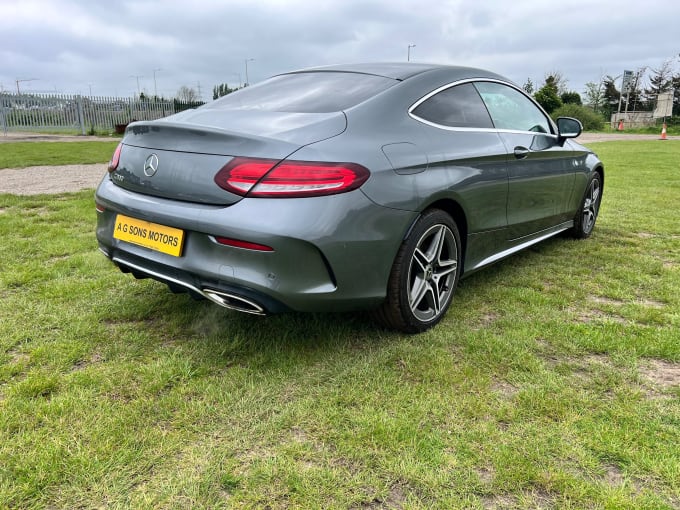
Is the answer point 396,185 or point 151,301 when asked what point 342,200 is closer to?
point 396,185

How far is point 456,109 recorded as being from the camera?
2939 millimetres

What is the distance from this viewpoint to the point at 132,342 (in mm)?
2525

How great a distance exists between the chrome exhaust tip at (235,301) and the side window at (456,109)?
4.11 ft

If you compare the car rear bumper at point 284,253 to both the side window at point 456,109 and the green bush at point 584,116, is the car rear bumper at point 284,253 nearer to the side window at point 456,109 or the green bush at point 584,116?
the side window at point 456,109

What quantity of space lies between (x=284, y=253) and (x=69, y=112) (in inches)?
853

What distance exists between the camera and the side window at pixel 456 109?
2.72 m

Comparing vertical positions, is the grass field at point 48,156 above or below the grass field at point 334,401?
above

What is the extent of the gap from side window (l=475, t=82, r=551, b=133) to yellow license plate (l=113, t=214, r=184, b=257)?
6.81 feet

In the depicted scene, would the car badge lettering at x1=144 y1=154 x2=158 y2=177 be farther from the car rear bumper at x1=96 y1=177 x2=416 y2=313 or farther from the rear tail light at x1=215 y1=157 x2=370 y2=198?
the rear tail light at x1=215 y1=157 x2=370 y2=198

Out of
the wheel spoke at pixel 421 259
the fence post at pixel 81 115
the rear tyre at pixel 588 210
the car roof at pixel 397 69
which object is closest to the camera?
the wheel spoke at pixel 421 259

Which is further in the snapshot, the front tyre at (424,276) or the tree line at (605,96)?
the tree line at (605,96)

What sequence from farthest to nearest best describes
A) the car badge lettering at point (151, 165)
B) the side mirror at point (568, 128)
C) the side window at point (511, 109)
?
the side mirror at point (568, 128), the side window at point (511, 109), the car badge lettering at point (151, 165)

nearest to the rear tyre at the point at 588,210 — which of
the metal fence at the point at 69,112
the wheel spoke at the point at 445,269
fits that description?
the wheel spoke at the point at 445,269

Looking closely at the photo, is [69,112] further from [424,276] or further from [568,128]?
[424,276]
